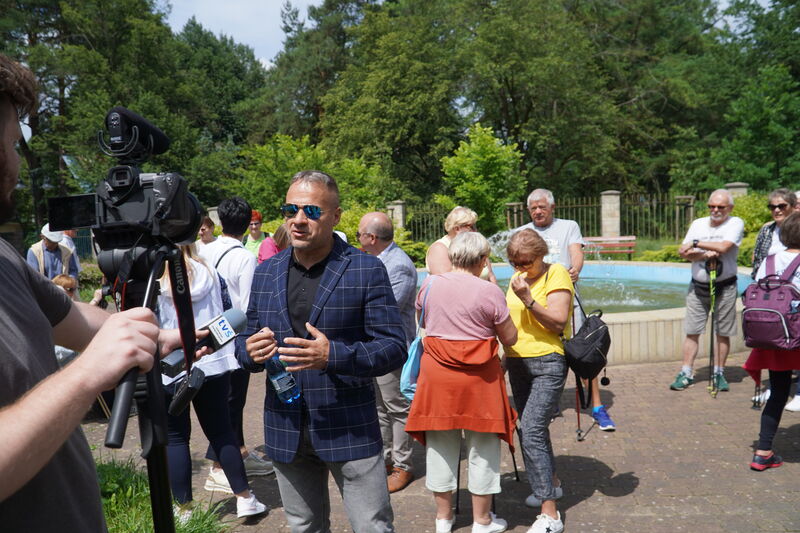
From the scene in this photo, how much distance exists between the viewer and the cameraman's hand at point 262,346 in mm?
2783

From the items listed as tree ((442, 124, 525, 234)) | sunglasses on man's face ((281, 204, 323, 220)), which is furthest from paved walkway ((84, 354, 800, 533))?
tree ((442, 124, 525, 234))

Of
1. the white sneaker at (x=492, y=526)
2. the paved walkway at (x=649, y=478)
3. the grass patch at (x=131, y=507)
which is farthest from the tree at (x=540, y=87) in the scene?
the grass patch at (x=131, y=507)

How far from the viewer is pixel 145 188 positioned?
5.76 ft

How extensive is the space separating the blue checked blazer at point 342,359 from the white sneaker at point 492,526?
133 centimetres

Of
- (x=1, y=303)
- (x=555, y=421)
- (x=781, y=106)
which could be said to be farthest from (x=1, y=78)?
(x=781, y=106)

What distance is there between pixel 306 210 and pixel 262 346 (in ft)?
2.22

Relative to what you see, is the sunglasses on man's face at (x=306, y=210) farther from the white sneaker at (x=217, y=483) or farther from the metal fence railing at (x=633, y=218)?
the metal fence railing at (x=633, y=218)

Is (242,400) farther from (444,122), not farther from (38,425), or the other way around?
(444,122)

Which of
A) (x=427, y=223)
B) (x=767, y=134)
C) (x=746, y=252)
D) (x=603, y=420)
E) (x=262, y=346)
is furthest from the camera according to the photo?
(x=767, y=134)

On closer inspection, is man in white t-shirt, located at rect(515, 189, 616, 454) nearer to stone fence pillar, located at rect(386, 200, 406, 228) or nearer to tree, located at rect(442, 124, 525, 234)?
tree, located at rect(442, 124, 525, 234)

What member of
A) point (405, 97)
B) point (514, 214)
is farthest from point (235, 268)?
point (405, 97)

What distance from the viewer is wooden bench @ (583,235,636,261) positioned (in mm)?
20172

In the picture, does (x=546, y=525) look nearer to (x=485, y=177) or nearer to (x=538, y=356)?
(x=538, y=356)

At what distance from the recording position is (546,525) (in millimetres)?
4020
